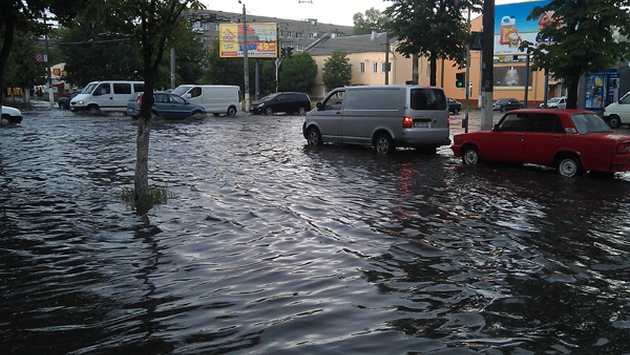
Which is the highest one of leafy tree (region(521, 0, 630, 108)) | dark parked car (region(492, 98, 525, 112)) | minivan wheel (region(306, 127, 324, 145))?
leafy tree (region(521, 0, 630, 108))

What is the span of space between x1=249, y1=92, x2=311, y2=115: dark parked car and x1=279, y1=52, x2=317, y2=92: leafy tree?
3394cm

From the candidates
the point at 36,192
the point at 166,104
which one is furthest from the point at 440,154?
the point at 166,104

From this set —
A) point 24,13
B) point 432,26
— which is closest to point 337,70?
point 432,26

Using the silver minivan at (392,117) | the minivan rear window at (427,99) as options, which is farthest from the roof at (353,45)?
the minivan rear window at (427,99)

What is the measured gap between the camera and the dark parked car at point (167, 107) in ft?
103

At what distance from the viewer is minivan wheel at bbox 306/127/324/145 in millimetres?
19498

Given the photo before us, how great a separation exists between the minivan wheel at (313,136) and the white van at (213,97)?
1865 cm

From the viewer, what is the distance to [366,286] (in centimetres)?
588

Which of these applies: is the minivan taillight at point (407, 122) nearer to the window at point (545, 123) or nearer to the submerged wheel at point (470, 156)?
the submerged wheel at point (470, 156)

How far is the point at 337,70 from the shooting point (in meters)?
74.9

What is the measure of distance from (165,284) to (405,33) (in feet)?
76.2

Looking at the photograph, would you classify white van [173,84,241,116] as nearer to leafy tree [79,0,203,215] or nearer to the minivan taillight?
the minivan taillight

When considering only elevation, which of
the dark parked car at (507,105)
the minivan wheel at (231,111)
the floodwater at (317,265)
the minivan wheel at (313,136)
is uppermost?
the dark parked car at (507,105)

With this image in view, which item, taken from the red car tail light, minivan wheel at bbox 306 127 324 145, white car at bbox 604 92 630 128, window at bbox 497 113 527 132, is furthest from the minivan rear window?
white car at bbox 604 92 630 128
